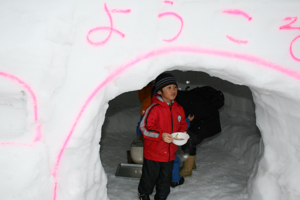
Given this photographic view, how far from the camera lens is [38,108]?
1.57 m

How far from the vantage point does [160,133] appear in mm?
2305

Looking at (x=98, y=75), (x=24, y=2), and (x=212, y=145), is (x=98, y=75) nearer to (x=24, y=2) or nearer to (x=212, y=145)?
(x=24, y=2)

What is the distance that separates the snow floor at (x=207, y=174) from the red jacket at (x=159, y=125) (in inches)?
24.3

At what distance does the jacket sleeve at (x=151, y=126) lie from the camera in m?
2.30

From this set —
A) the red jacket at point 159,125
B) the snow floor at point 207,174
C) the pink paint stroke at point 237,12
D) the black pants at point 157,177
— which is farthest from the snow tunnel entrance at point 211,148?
the pink paint stroke at point 237,12

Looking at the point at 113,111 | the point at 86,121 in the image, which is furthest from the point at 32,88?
the point at 113,111

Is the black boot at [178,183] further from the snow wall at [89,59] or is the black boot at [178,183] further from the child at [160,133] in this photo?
the snow wall at [89,59]

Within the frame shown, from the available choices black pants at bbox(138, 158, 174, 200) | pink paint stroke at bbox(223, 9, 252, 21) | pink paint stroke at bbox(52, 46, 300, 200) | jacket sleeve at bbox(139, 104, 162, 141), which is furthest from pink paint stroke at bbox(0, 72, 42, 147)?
pink paint stroke at bbox(223, 9, 252, 21)

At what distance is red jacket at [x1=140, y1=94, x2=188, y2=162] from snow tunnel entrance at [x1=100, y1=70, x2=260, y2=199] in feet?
2.05

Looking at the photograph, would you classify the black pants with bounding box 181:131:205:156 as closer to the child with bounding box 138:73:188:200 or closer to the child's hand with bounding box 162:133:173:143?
the child with bounding box 138:73:188:200

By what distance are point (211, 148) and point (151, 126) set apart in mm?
2230

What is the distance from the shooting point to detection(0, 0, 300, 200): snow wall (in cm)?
152

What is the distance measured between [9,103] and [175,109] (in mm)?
1476

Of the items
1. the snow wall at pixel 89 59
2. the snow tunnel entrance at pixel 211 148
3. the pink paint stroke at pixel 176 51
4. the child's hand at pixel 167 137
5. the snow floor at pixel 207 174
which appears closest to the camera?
the snow wall at pixel 89 59
